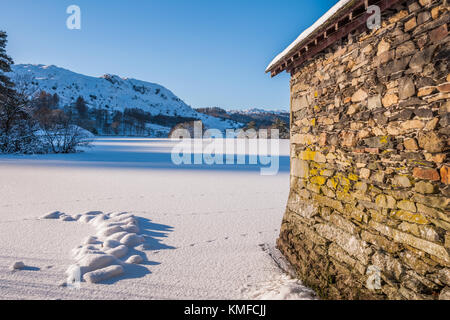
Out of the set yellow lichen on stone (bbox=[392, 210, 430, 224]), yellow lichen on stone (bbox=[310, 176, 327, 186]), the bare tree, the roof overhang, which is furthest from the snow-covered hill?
yellow lichen on stone (bbox=[392, 210, 430, 224])

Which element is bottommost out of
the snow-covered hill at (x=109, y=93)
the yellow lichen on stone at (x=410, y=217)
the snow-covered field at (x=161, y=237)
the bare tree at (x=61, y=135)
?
the snow-covered field at (x=161, y=237)

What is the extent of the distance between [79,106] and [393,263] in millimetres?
91667

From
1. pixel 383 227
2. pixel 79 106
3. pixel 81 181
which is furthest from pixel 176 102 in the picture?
pixel 383 227

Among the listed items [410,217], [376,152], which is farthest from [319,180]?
[410,217]

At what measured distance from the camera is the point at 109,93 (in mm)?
116188

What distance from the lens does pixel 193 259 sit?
4441 millimetres

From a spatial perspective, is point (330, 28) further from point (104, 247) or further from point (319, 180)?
point (104, 247)

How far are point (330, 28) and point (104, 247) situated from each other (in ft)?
15.5

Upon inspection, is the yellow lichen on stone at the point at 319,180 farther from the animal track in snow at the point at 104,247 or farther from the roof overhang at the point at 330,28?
the animal track in snow at the point at 104,247

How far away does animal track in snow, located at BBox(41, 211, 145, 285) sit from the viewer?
145 inches

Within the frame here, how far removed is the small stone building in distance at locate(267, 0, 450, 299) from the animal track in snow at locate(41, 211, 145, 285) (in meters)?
2.76

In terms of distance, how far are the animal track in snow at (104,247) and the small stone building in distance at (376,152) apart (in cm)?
276

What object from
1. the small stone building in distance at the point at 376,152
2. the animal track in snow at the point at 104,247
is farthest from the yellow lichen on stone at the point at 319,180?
the animal track in snow at the point at 104,247

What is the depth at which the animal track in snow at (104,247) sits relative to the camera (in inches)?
145
